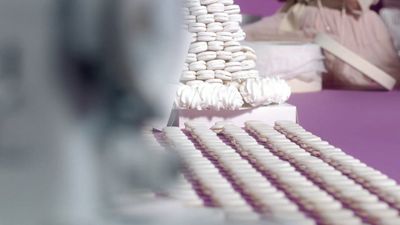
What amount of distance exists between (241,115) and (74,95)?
0.43 m

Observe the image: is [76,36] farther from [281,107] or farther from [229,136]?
[281,107]

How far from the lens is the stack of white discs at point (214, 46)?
27.3 inches

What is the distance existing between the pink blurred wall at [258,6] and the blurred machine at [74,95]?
1.13 metres

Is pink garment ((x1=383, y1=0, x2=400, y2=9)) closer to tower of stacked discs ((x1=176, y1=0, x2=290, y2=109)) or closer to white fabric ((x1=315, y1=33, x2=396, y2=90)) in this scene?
white fabric ((x1=315, y1=33, x2=396, y2=90))

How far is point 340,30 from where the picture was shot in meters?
1.11

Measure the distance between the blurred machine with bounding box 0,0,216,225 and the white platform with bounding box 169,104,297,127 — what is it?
0.39 metres

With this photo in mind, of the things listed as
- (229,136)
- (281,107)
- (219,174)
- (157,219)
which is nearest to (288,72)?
(281,107)

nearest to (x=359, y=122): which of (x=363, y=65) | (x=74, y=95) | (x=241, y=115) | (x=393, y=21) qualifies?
(x=241, y=115)

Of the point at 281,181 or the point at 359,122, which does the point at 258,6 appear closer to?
the point at 359,122

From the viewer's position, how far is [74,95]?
11.3 inches

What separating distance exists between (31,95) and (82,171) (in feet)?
0.11

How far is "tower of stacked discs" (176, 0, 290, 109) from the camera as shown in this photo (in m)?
0.69

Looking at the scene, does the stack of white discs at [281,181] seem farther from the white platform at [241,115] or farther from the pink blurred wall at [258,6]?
the pink blurred wall at [258,6]

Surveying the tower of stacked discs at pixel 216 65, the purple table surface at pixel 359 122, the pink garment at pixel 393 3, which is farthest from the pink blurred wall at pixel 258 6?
the tower of stacked discs at pixel 216 65
